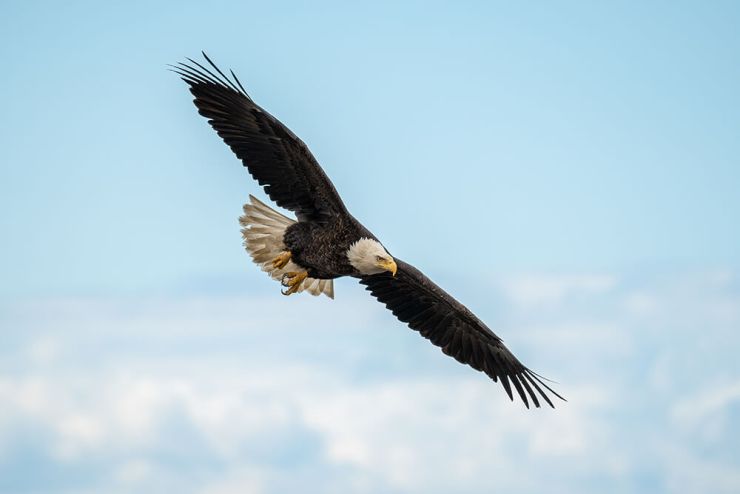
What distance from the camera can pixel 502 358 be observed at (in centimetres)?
1191

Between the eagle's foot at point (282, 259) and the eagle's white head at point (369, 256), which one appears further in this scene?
the eagle's foot at point (282, 259)

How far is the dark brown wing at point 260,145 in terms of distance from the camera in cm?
1021

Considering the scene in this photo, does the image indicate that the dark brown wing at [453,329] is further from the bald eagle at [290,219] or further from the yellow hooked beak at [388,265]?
the yellow hooked beak at [388,265]

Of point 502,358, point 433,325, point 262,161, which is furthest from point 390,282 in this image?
point 262,161

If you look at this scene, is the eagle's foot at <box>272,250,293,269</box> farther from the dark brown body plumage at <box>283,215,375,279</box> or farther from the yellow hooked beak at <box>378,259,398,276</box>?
the yellow hooked beak at <box>378,259,398,276</box>

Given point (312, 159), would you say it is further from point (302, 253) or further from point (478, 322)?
point (478, 322)

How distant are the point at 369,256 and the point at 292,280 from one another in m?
0.97

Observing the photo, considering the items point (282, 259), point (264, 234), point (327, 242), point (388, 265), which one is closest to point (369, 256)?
point (388, 265)

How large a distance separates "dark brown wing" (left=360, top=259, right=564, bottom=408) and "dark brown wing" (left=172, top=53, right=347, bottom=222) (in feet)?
5.10

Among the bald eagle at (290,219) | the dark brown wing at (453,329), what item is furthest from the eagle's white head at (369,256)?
the dark brown wing at (453,329)

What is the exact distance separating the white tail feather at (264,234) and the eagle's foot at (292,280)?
0.15 ft

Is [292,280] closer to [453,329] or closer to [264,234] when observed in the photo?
[264,234]

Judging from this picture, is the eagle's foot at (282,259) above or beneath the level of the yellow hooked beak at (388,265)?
beneath


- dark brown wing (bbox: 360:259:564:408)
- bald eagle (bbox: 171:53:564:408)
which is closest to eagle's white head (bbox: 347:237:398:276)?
bald eagle (bbox: 171:53:564:408)
